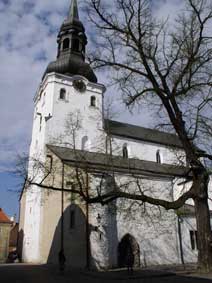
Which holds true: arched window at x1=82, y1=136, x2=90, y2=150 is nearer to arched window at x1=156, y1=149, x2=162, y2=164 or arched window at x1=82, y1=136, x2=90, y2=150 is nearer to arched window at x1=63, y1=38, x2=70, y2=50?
arched window at x1=156, y1=149, x2=162, y2=164

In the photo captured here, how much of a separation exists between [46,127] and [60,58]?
24.7 feet

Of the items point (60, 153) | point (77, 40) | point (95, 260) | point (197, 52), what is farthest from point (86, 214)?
point (77, 40)

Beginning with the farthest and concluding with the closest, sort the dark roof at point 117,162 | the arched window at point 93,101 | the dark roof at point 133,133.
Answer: the dark roof at point 133,133, the arched window at point 93,101, the dark roof at point 117,162

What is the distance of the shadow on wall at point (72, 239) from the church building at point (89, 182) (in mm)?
67

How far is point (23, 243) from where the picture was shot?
30.0 metres

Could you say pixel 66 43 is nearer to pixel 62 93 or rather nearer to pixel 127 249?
pixel 62 93

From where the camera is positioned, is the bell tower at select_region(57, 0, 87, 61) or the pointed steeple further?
the bell tower at select_region(57, 0, 87, 61)

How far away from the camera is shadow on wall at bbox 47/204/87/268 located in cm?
2336

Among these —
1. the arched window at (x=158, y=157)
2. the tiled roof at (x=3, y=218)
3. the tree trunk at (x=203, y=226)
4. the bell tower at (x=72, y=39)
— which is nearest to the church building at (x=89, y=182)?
the arched window at (x=158, y=157)

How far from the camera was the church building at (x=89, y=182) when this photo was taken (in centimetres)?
2353

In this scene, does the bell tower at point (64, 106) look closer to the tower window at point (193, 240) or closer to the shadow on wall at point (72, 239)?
the shadow on wall at point (72, 239)

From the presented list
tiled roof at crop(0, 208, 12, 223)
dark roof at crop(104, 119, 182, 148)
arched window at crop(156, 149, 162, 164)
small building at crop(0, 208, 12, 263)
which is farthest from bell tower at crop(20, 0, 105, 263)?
tiled roof at crop(0, 208, 12, 223)

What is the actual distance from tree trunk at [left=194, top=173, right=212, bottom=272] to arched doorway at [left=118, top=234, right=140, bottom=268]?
1141 centimetres

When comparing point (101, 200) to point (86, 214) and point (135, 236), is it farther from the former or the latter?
point (135, 236)
